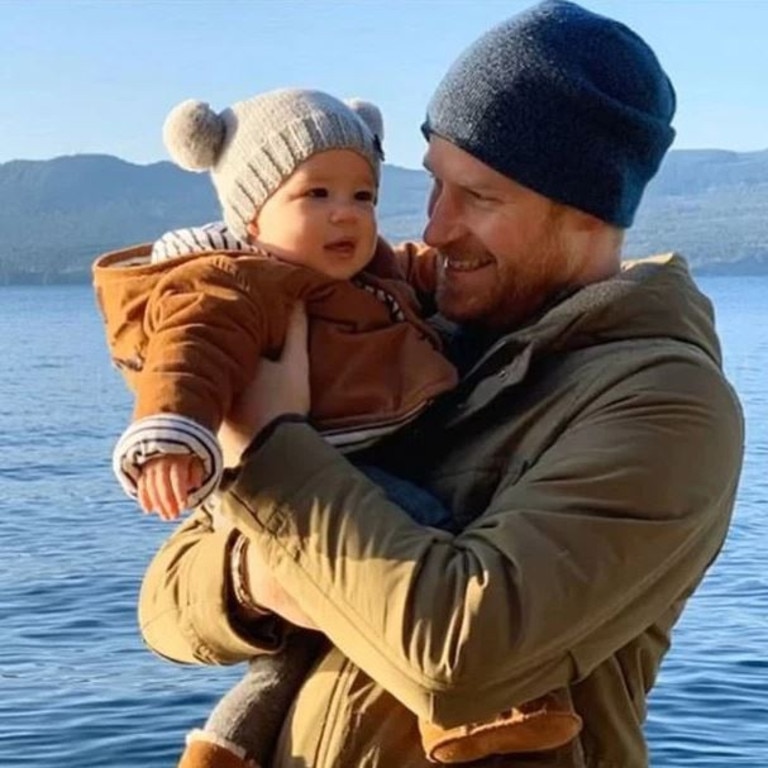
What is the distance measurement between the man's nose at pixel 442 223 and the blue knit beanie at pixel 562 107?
0.27ft

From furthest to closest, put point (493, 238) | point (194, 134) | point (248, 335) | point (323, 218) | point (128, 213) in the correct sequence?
point (128, 213) → point (194, 134) → point (323, 218) → point (493, 238) → point (248, 335)

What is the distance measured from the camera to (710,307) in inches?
112

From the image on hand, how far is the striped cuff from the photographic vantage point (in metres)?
2.52

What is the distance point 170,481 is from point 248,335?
0.26m

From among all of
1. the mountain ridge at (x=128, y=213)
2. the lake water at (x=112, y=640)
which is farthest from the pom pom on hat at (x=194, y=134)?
the mountain ridge at (x=128, y=213)

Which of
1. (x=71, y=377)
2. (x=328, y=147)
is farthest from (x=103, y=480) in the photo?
(x=328, y=147)

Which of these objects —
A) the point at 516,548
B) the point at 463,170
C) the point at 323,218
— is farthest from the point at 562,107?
the point at 516,548

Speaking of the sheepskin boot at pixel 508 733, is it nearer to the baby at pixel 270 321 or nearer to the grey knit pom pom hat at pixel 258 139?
the baby at pixel 270 321

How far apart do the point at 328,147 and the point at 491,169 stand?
0.97ft

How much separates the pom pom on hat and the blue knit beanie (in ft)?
1.19

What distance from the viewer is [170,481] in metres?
2.54

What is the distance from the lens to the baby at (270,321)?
101 inches

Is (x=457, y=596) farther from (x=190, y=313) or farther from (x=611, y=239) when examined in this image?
(x=611, y=239)

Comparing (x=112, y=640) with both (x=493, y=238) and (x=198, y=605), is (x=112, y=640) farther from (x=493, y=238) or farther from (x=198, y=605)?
(x=493, y=238)
